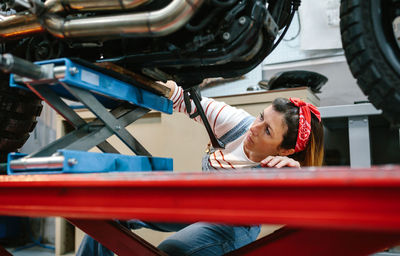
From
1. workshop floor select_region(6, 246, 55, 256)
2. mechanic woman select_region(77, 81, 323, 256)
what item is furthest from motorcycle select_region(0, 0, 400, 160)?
workshop floor select_region(6, 246, 55, 256)

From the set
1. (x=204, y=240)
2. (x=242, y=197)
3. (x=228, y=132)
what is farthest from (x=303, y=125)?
(x=242, y=197)

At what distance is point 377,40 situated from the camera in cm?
56

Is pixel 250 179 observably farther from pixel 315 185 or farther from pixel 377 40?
pixel 377 40

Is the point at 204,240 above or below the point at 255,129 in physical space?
below

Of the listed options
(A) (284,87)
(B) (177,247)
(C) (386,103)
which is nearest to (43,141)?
(A) (284,87)

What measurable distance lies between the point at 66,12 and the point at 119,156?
0.31m

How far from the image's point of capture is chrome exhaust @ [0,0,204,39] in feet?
1.98

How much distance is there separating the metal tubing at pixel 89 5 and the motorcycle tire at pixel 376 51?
0.38 m

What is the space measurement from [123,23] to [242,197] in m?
0.42

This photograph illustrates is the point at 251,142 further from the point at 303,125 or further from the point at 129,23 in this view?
the point at 129,23

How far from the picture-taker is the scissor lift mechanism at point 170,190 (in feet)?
1.08

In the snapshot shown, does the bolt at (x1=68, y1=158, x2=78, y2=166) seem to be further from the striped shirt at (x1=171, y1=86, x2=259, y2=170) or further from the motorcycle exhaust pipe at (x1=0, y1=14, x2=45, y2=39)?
the striped shirt at (x1=171, y1=86, x2=259, y2=170)

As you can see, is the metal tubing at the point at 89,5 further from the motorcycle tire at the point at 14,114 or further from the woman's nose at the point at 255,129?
the woman's nose at the point at 255,129

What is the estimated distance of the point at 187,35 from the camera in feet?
2.29
